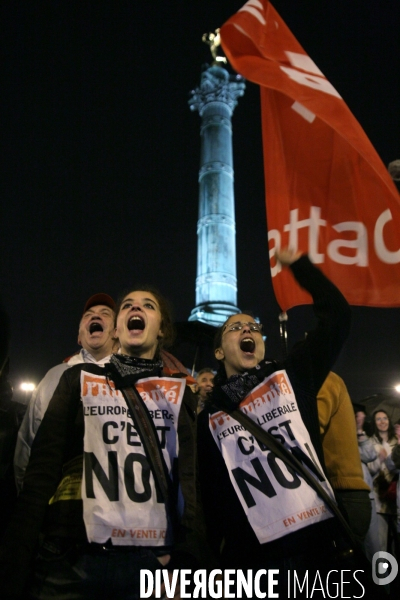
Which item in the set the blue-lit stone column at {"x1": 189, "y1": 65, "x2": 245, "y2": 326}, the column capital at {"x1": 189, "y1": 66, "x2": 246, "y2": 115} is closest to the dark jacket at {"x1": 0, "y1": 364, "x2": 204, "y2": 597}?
the blue-lit stone column at {"x1": 189, "y1": 65, "x2": 245, "y2": 326}

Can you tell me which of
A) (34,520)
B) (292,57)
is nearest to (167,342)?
(34,520)

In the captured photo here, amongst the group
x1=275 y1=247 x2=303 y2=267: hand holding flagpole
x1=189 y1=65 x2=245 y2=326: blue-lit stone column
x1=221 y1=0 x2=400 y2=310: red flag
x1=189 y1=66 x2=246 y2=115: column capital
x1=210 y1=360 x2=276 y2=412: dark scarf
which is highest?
x1=189 y1=66 x2=246 y2=115: column capital

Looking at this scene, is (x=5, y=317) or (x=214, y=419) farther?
(x=214, y=419)

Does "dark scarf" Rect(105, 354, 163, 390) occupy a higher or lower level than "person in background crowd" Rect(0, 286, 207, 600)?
higher

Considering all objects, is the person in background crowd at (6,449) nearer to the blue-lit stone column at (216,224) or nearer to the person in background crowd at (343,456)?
the person in background crowd at (343,456)

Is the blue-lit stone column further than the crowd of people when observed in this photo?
Yes

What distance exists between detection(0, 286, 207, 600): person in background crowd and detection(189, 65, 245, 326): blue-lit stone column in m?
25.0

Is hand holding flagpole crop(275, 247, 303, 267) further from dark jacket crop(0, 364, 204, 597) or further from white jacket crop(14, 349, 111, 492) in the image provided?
white jacket crop(14, 349, 111, 492)

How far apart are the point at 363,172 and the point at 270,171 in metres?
0.86

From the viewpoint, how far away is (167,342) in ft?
9.59

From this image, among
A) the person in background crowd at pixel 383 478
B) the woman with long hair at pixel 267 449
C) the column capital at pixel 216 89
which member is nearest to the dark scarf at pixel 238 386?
the woman with long hair at pixel 267 449

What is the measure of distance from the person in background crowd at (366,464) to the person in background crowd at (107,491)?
4.17 m

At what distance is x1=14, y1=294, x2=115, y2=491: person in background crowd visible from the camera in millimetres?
2795

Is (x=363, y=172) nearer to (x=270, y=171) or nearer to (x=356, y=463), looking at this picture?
(x=270, y=171)
